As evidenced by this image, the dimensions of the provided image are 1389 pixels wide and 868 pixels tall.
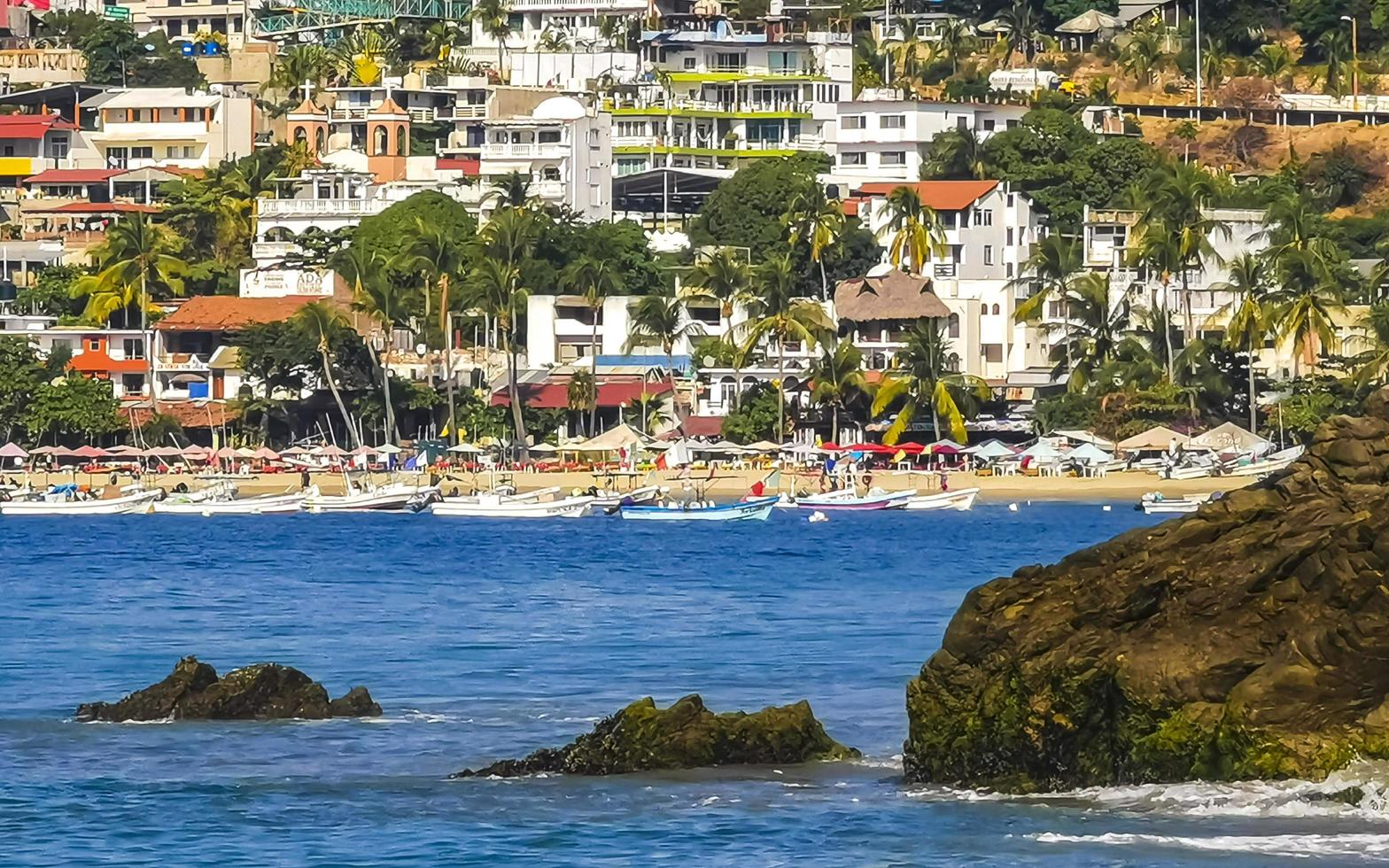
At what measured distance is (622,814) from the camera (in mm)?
32938

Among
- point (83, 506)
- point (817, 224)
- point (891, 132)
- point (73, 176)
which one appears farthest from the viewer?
point (73, 176)

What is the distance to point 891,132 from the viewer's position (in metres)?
155

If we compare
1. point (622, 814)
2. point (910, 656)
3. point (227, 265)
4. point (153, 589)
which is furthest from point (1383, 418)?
point (227, 265)

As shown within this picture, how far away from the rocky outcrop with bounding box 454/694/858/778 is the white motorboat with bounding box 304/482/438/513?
7329 cm

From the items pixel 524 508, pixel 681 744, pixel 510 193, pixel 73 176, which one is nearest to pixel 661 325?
pixel 524 508

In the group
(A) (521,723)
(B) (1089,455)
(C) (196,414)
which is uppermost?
(C) (196,414)

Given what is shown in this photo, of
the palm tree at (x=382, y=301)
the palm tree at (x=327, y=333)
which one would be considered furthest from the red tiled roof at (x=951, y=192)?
the palm tree at (x=327, y=333)

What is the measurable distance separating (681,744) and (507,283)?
86.2 m

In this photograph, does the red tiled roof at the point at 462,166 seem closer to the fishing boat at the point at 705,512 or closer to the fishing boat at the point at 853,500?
the fishing boat at the point at 853,500

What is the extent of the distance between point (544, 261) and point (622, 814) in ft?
322

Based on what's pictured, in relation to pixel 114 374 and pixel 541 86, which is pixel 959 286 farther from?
pixel 541 86

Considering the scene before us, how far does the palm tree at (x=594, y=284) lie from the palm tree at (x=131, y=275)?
18.1 m

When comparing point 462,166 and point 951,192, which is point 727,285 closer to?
point 951,192

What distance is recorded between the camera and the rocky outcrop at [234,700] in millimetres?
41000
